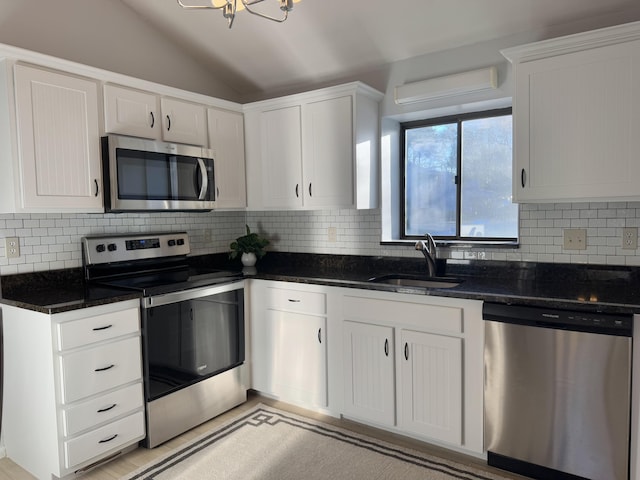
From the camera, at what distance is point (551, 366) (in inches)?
84.3

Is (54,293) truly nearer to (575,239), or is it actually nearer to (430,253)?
(430,253)

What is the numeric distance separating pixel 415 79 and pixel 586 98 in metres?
1.11

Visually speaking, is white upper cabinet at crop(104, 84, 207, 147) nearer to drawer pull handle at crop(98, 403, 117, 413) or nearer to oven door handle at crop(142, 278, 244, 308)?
oven door handle at crop(142, 278, 244, 308)

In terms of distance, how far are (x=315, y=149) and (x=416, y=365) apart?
1.58 m

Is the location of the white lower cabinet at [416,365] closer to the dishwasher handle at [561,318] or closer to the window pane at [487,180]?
the dishwasher handle at [561,318]

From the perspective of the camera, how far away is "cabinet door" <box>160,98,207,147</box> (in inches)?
118

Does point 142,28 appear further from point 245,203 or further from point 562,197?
point 562,197

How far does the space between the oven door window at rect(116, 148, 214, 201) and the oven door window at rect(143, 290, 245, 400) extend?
0.69 meters

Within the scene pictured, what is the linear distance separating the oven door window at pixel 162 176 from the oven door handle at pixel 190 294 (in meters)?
0.61

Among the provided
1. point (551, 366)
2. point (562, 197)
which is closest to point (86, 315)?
point (551, 366)

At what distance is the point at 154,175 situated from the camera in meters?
2.83

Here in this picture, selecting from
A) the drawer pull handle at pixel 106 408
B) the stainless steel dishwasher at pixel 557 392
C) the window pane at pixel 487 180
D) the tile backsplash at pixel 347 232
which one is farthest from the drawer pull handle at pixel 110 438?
the window pane at pixel 487 180

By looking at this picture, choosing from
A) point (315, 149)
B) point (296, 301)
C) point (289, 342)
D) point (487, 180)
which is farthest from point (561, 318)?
point (315, 149)

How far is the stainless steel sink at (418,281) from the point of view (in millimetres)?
2895
